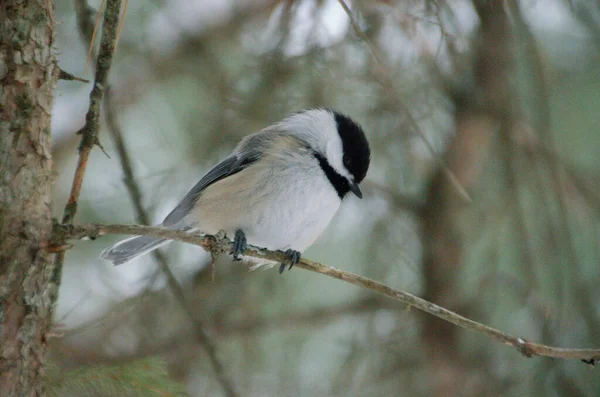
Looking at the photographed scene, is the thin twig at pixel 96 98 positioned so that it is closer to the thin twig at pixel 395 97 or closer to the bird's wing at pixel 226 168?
the thin twig at pixel 395 97

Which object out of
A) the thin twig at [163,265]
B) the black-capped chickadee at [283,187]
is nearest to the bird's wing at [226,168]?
the black-capped chickadee at [283,187]

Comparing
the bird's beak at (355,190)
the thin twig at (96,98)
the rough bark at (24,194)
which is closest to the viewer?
the rough bark at (24,194)

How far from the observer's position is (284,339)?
2.88 meters

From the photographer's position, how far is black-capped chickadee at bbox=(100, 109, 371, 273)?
83.9 inches

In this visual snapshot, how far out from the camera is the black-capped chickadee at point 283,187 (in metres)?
2.13

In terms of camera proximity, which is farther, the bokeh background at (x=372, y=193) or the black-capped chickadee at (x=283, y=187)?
the bokeh background at (x=372, y=193)

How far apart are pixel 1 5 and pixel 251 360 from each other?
1882 mm

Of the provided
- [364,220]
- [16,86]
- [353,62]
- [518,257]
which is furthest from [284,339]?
[16,86]

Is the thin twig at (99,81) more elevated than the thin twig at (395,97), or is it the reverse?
the thin twig at (99,81)

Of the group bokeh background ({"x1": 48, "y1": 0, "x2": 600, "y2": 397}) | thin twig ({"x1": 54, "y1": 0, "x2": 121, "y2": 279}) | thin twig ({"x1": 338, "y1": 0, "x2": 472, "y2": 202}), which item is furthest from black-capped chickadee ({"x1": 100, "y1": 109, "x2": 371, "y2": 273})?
thin twig ({"x1": 54, "y1": 0, "x2": 121, "y2": 279})

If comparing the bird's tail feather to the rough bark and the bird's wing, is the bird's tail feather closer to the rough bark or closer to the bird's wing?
the bird's wing

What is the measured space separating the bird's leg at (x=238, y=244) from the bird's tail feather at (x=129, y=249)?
298mm

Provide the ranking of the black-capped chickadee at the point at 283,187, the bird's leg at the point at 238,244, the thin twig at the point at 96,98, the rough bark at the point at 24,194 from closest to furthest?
1. the rough bark at the point at 24,194
2. the thin twig at the point at 96,98
3. the bird's leg at the point at 238,244
4. the black-capped chickadee at the point at 283,187

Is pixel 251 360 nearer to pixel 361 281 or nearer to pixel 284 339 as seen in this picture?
pixel 284 339
